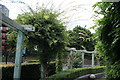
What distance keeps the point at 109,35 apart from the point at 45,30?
1.88 m

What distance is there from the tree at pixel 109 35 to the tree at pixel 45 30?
1.52 m

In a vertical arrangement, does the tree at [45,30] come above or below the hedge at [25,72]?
above

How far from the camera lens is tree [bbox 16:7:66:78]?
3.30 meters

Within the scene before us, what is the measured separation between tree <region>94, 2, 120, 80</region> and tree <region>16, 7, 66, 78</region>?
1521mm

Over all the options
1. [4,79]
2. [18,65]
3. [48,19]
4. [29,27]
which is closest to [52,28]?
[48,19]

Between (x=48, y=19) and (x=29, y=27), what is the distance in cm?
51

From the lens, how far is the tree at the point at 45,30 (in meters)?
3.30

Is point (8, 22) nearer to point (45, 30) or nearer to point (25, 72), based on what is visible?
point (45, 30)

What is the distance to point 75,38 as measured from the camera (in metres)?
4.09

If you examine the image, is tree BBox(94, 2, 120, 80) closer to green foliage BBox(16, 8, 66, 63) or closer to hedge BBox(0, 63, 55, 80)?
green foliage BBox(16, 8, 66, 63)

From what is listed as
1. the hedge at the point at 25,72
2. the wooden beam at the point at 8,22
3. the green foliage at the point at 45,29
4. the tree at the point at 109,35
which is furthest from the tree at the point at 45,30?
the tree at the point at 109,35

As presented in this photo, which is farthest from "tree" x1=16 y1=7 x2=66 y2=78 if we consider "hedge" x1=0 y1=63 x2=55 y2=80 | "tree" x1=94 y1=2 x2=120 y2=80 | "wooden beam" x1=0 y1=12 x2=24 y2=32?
"tree" x1=94 y1=2 x2=120 y2=80

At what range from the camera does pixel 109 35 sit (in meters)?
1.76

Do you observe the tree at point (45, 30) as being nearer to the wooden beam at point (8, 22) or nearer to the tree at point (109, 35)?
the wooden beam at point (8, 22)
